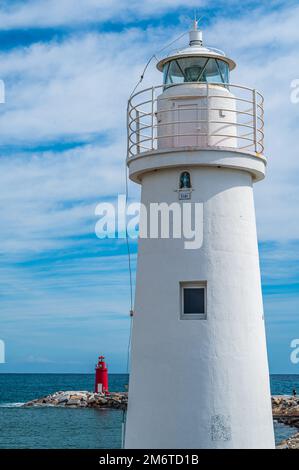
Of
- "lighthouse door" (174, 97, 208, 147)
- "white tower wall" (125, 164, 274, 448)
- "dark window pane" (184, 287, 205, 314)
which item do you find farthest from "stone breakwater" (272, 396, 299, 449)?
"lighthouse door" (174, 97, 208, 147)

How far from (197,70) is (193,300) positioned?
10.3ft

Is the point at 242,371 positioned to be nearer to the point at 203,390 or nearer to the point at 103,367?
the point at 203,390

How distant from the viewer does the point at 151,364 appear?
10.4m

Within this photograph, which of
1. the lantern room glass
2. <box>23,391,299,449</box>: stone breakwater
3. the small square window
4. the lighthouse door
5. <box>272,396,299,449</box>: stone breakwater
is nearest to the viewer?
the small square window

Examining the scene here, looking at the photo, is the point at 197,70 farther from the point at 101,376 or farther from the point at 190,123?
the point at 101,376

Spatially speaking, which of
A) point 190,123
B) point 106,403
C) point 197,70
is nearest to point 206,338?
point 190,123

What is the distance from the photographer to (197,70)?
11.0m

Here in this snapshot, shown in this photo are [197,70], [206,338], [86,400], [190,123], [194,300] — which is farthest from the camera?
[86,400]

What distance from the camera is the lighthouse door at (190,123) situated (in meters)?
10.6

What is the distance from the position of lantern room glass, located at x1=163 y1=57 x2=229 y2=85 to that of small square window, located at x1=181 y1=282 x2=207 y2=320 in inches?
111

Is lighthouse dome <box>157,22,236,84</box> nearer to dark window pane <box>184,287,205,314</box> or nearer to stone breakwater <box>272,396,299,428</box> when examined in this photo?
dark window pane <box>184,287,205,314</box>

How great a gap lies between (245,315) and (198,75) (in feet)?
10.8

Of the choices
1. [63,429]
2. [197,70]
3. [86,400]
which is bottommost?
[197,70]

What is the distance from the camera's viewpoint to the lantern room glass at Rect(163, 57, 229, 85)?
11.0 meters
